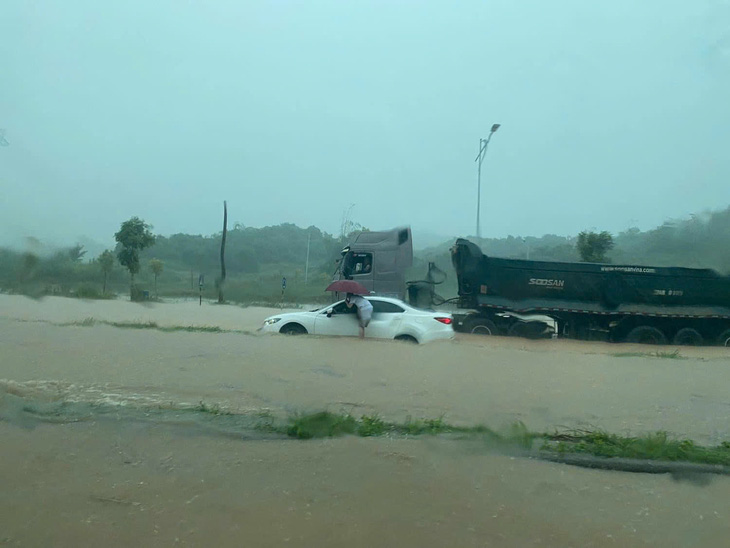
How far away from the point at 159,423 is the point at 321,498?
2.14m

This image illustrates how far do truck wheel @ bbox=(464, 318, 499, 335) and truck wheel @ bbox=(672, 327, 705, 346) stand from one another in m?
4.73

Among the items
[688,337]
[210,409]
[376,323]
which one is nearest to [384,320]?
[376,323]

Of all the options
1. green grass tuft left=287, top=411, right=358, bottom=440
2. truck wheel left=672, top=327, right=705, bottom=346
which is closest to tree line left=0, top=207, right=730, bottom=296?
truck wheel left=672, top=327, right=705, bottom=346

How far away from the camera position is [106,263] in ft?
41.7

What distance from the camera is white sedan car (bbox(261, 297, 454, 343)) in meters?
13.0

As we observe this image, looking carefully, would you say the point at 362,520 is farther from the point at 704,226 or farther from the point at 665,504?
the point at 704,226

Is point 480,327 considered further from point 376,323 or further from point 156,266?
point 156,266

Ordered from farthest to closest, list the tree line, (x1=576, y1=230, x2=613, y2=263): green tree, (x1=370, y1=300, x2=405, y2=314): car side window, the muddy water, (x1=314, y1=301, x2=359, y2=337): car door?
(x1=576, y1=230, x2=613, y2=263): green tree
(x1=370, y1=300, x2=405, y2=314): car side window
(x1=314, y1=301, x2=359, y2=337): car door
the tree line
the muddy water

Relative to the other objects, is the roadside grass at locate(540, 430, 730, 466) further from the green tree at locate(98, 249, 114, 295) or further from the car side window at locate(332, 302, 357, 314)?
the green tree at locate(98, 249, 114, 295)

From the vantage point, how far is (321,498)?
4.66 metres

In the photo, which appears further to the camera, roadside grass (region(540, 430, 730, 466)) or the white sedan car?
the white sedan car

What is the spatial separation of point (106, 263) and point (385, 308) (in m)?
5.43

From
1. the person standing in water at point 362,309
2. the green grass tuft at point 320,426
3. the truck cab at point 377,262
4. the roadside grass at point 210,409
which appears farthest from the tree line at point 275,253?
the green grass tuft at point 320,426

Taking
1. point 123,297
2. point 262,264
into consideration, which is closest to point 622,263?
point 262,264
